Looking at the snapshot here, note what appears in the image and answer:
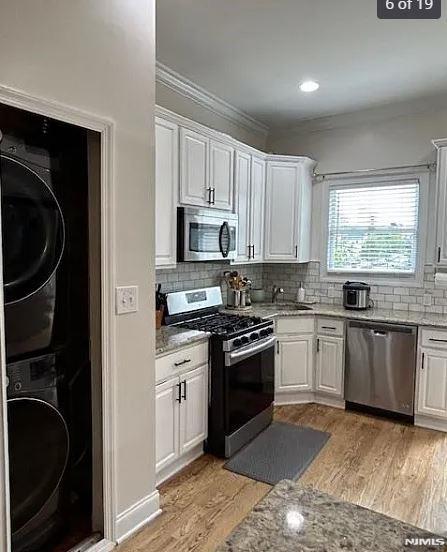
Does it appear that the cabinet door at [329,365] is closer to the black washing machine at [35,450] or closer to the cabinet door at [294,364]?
the cabinet door at [294,364]

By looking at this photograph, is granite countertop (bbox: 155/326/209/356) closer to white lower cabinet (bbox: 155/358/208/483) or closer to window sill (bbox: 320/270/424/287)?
white lower cabinet (bbox: 155/358/208/483)

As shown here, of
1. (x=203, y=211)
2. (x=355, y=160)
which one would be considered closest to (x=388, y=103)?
(x=355, y=160)

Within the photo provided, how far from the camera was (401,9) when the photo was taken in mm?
2381

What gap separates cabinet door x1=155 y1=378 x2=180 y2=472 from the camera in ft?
8.26

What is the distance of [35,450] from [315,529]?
151 cm

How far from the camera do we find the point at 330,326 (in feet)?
12.8

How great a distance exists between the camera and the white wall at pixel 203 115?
3.34 metres

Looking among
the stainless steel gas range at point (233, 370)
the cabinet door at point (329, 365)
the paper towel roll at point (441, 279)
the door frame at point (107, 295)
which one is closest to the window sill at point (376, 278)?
the paper towel roll at point (441, 279)

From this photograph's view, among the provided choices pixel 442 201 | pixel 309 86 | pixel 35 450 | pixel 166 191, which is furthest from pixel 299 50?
pixel 35 450

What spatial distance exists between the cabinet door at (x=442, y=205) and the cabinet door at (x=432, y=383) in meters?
0.81

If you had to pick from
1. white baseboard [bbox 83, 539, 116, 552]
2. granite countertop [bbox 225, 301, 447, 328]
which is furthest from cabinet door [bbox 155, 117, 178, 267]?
white baseboard [bbox 83, 539, 116, 552]

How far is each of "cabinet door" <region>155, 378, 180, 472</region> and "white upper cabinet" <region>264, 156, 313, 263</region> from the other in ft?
6.74

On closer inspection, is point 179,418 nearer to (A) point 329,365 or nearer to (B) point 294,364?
(B) point 294,364

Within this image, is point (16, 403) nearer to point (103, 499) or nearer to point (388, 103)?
point (103, 499)
